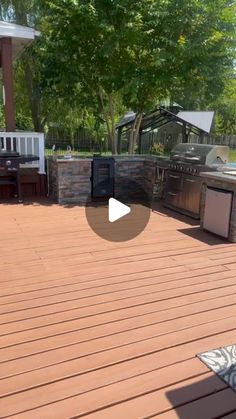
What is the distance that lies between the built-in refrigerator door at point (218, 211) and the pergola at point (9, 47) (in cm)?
363

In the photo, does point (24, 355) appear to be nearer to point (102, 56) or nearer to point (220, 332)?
point (220, 332)

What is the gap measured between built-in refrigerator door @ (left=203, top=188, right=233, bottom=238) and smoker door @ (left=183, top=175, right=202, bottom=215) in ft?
1.62

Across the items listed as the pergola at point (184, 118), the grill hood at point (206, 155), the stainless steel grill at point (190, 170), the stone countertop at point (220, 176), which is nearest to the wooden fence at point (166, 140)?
the pergola at point (184, 118)

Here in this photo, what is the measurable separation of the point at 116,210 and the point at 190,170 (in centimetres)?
126

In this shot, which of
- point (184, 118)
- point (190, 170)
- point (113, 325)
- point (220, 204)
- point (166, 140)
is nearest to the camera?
point (113, 325)

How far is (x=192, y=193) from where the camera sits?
15.8 feet

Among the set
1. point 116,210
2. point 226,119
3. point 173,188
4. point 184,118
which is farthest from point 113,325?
point 226,119

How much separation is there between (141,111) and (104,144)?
10654 mm

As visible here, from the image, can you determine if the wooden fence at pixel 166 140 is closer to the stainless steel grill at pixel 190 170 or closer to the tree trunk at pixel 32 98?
the tree trunk at pixel 32 98

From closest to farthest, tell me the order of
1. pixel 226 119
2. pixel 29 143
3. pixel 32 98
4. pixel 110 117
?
1. pixel 29 143
2. pixel 110 117
3. pixel 32 98
4. pixel 226 119

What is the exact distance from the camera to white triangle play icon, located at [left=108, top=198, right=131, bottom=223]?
494 centimetres

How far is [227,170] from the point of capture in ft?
14.4

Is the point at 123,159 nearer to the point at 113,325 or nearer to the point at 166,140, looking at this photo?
the point at 113,325

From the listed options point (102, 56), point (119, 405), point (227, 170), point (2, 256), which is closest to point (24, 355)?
point (119, 405)
